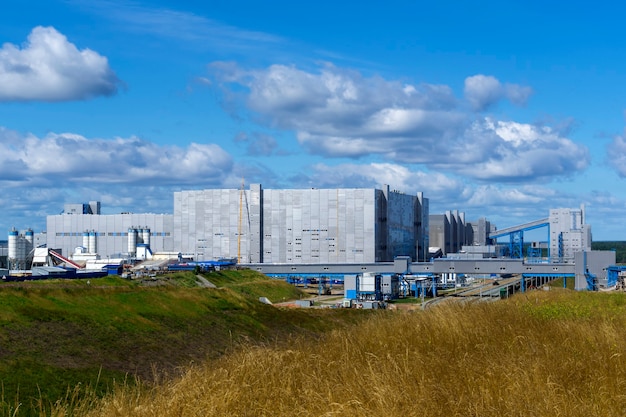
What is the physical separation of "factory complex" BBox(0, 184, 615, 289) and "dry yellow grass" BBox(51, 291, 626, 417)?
3106 inches

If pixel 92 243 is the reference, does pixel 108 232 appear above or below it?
above

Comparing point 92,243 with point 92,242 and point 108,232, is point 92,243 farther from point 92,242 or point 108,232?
point 108,232

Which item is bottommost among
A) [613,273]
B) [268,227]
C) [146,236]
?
[613,273]

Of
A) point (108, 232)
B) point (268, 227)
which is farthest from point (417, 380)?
point (108, 232)

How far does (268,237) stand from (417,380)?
3995 inches

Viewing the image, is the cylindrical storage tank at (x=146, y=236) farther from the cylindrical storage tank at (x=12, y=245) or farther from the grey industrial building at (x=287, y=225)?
the cylindrical storage tank at (x=12, y=245)

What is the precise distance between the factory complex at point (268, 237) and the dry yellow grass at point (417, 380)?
78890 millimetres

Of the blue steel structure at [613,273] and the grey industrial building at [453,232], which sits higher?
the grey industrial building at [453,232]

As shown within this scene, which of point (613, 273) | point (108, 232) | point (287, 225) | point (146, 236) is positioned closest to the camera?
point (613, 273)

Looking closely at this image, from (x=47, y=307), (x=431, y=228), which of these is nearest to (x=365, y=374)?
(x=47, y=307)

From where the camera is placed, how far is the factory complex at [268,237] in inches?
3920

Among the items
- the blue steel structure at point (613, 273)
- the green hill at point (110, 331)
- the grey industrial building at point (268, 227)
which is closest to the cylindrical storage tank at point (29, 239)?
the grey industrial building at point (268, 227)

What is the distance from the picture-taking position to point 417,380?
44.2 ft

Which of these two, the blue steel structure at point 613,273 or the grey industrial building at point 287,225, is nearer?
the blue steel structure at point 613,273
